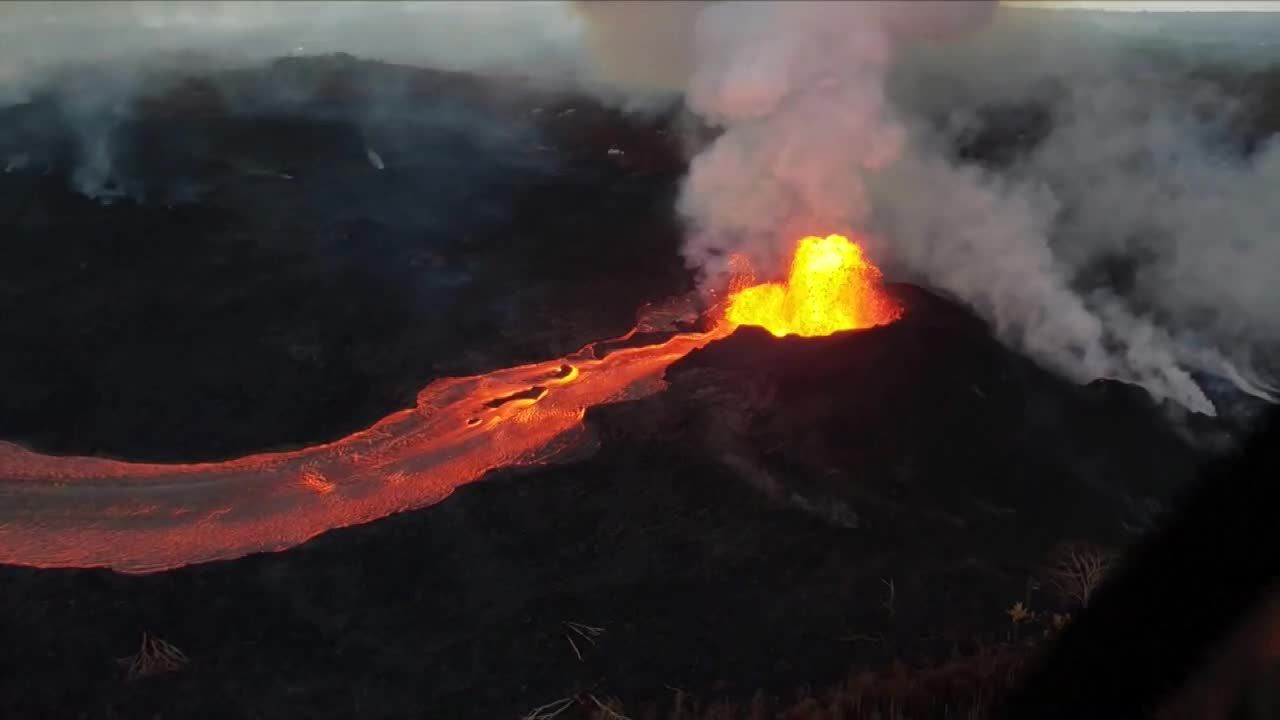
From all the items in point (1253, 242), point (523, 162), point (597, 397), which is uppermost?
point (1253, 242)

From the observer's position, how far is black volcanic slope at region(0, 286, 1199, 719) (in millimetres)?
6504

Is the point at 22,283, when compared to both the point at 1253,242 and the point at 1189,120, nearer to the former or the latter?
the point at 1253,242

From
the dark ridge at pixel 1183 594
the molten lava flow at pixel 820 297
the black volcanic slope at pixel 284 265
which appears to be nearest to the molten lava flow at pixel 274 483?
the black volcanic slope at pixel 284 265

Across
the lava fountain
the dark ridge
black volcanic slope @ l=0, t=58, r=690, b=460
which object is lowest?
black volcanic slope @ l=0, t=58, r=690, b=460

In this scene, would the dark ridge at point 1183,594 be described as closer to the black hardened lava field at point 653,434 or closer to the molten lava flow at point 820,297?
the black hardened lava field at point 653,434

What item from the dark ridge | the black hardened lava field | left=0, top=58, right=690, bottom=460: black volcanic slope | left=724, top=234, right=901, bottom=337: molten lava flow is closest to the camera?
the dark ridge

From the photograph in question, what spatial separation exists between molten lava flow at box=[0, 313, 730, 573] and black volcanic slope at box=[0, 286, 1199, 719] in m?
0.36

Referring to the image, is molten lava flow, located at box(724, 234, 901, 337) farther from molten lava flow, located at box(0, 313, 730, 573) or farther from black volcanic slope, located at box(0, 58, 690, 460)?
molten lava flow, located at box(0, 313, 730, 573)

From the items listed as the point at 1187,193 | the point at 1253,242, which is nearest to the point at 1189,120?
the point at 1187,193

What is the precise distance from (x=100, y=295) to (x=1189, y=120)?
20.4 meters

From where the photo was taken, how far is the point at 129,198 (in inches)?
676

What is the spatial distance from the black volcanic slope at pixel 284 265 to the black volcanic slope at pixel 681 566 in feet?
8.56

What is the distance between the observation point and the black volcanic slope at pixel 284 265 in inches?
412

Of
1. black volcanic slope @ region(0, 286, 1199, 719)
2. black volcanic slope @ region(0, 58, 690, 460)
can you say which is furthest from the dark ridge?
black volcanic slope @ region(0, 58, 690, 460)
